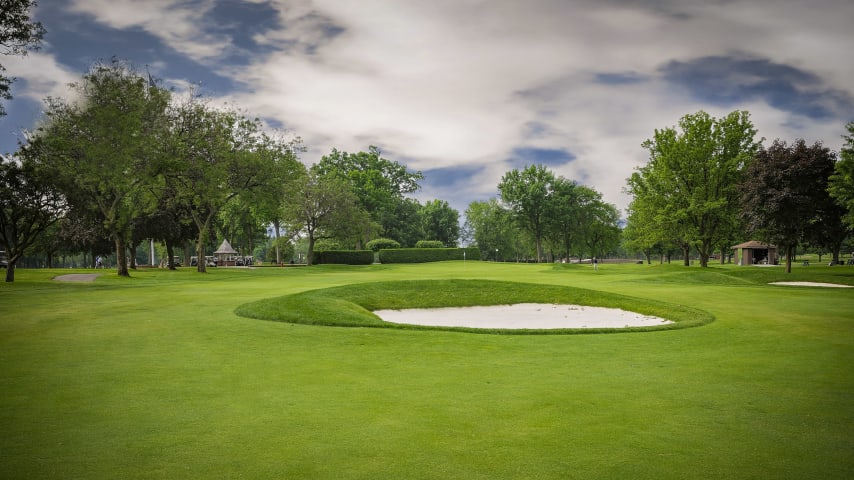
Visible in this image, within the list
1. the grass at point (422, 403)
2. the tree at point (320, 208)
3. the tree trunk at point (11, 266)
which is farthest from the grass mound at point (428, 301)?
the tree at point (320, 208)

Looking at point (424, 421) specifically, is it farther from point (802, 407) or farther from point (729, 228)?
point (729, 228)

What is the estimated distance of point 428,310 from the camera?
21844 millimetres

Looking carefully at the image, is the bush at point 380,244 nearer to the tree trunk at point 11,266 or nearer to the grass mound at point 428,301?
the tree trunk at point 11,266

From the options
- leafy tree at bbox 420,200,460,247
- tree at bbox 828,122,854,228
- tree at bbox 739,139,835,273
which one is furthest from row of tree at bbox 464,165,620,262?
tree at bbox 828,122,854,228

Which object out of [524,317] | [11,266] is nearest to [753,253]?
[524,317]

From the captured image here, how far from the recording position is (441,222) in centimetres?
11650

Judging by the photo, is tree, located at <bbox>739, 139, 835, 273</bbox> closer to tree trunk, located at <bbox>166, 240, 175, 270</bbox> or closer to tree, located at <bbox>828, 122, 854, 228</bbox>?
tree, located at <bbox>828, 122, 854, 228</bbox>

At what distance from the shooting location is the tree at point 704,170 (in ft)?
163

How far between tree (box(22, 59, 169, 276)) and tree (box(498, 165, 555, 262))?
59831mm

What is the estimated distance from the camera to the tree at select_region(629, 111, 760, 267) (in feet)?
163

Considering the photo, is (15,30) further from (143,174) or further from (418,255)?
(418,255)

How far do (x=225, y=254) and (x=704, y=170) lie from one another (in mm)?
58756

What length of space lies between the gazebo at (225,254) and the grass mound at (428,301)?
53.0 m

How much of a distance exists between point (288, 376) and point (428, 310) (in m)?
13.5
